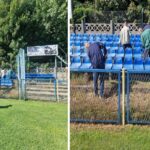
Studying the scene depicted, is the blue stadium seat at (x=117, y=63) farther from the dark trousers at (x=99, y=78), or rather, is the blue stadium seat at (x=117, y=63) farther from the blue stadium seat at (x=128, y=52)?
the dark trousers at (x=99, y=78)

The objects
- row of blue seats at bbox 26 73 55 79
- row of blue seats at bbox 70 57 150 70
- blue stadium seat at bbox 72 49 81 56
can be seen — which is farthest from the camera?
row of blue seats at bbox 26 73 55 79

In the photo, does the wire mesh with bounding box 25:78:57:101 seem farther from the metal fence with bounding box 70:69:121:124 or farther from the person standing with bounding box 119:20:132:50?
the metal fence with bounding box 70:69:121:124

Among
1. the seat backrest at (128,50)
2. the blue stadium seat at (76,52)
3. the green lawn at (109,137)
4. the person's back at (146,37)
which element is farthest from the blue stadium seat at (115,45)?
the green lawn at (109,137)

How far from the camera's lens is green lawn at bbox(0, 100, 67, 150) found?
806 cm

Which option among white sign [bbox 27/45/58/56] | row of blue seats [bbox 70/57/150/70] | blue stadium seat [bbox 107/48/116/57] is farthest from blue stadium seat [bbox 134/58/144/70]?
white sign [bbox 27/45/58/56]

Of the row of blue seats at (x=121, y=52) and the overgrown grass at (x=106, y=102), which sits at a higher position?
the row of blue seats at (x=121, y=52)

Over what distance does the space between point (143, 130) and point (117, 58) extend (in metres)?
7.87

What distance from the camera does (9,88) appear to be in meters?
21.5

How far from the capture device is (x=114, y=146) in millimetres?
7289

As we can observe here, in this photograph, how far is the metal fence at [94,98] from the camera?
8.39m

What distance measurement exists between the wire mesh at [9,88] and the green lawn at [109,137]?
12.4 m

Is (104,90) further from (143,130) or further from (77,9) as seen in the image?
(77,9)

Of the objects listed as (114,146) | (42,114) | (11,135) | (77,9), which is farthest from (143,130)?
(77,9)

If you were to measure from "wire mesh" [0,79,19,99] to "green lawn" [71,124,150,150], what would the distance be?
12.4 m
